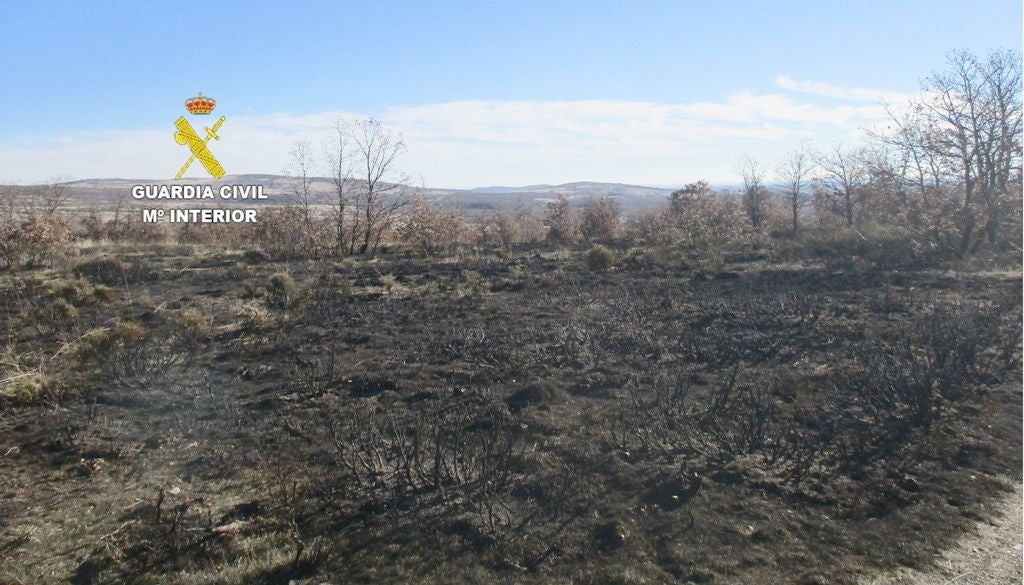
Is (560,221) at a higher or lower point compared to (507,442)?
higher

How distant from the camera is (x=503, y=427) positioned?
4699 millimetres

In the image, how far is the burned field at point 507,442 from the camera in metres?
3.19

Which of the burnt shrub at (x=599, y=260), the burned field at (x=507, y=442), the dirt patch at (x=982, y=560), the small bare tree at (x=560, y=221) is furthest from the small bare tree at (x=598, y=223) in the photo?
the dirt patch at (x=982, y=560)

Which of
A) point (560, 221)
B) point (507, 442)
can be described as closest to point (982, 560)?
point (507, 442)

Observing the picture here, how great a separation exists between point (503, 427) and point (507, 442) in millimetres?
290

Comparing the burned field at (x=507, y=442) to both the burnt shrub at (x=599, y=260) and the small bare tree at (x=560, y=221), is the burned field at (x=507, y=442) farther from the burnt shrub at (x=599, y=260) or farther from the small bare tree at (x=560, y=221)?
the small bare tree at (x=560, y=221)

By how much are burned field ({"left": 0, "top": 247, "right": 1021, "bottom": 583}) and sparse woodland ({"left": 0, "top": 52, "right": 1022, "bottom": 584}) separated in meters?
0.02

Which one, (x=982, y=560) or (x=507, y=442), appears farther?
(x=507, y=442)

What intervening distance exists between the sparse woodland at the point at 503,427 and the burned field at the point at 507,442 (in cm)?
2

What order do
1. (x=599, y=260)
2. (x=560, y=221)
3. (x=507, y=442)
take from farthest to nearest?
(x=560, y=221) < (x=599, y=260) < (x=507, y=442)

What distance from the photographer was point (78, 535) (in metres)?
3.41

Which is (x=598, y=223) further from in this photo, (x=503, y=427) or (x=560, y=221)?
(x=503, y=427)

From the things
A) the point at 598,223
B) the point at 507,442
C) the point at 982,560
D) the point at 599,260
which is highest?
the point at 598,223

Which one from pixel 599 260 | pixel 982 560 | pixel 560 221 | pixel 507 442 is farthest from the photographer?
pixel 560 221
